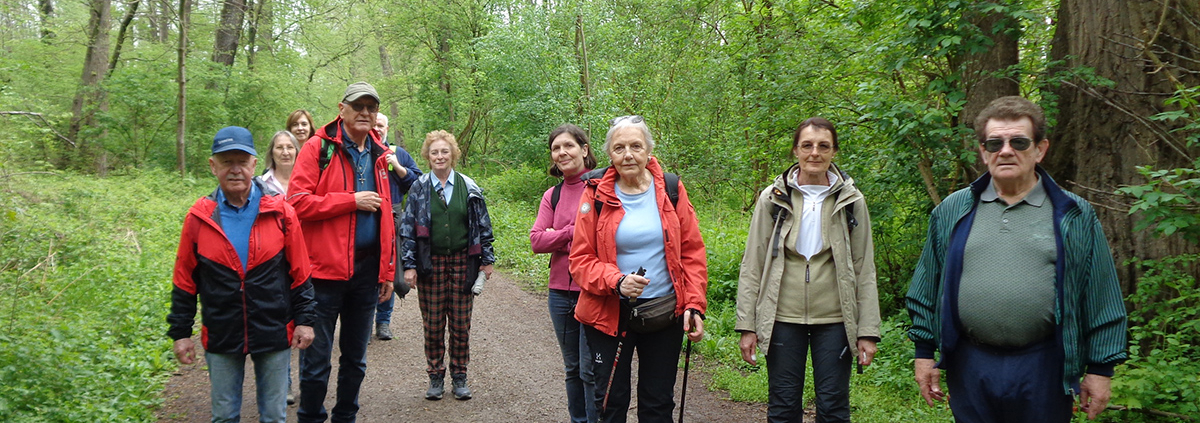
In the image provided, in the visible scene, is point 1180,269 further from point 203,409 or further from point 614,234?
point 203,409

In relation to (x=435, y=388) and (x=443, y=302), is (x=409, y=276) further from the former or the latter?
(x=435, y=388)

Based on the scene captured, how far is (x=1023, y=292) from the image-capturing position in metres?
2.64

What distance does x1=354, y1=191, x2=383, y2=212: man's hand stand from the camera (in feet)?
13.5

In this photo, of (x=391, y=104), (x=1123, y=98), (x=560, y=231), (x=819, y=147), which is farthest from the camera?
(x=391, y=104)

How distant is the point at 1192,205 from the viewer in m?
3.87

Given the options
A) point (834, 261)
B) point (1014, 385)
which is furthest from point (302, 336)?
point (1014, 385)

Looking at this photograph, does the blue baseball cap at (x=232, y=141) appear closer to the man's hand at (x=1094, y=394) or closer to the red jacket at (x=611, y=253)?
the red jacket at (x=611, y=253)

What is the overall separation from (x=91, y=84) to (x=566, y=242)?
762 inches

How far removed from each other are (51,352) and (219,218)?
253 centimetres

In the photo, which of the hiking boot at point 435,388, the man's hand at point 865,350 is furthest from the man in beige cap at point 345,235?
the man's hand at point 865,350

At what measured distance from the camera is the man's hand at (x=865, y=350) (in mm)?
3526

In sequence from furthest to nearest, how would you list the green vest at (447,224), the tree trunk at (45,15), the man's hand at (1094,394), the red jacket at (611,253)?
the tree trunk at (45,15), the green vest at (447,224), the red jacket at (611,253), the man's hand at (1094,394)

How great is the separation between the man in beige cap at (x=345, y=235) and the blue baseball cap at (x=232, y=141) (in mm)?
590

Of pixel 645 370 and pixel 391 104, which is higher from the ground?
pixel 391 104
